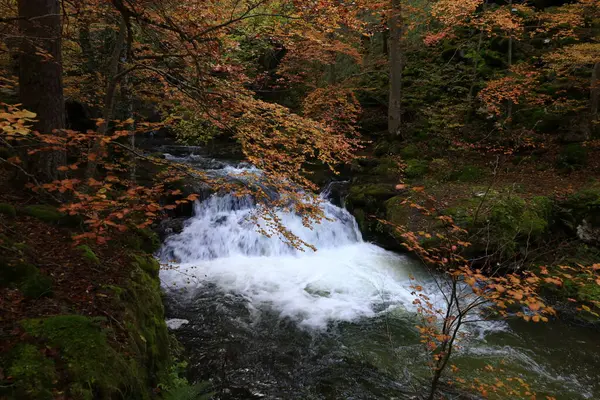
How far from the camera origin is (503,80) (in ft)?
38.6

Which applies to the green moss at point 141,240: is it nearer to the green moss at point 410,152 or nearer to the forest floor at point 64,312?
the forest floor at point 64,312

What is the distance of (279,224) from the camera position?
5.47m

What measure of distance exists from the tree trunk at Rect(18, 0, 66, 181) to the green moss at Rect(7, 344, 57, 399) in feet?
10.5

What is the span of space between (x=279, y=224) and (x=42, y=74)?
393cm

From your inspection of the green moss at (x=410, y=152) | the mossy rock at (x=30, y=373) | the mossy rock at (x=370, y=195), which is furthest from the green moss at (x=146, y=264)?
the green moss at (x=410, y=152)

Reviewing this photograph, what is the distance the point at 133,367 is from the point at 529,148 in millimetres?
14287

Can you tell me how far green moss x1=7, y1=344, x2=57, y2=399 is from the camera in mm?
2365

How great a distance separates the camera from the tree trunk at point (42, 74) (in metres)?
4.57

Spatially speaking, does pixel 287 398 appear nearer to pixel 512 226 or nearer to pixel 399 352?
pixel 399 352

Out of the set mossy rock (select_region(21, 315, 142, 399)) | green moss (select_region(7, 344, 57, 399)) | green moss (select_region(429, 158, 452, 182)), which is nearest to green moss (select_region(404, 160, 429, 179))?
green moss (select_region(429, 158, 452, 182))

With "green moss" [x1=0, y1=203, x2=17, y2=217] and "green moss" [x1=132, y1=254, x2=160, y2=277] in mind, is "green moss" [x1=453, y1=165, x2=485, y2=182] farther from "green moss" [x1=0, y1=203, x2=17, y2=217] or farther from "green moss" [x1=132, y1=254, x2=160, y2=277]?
"green moss" [x1=0, y1=203, x2=17, y2=217]

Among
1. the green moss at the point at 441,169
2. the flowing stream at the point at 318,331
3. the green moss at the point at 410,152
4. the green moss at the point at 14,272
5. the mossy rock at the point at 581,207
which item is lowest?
the flowing stream at the point at 318,331

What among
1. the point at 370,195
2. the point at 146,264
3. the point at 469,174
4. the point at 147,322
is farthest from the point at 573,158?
the point at 147,322

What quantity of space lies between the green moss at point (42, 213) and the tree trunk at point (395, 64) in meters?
11.2
